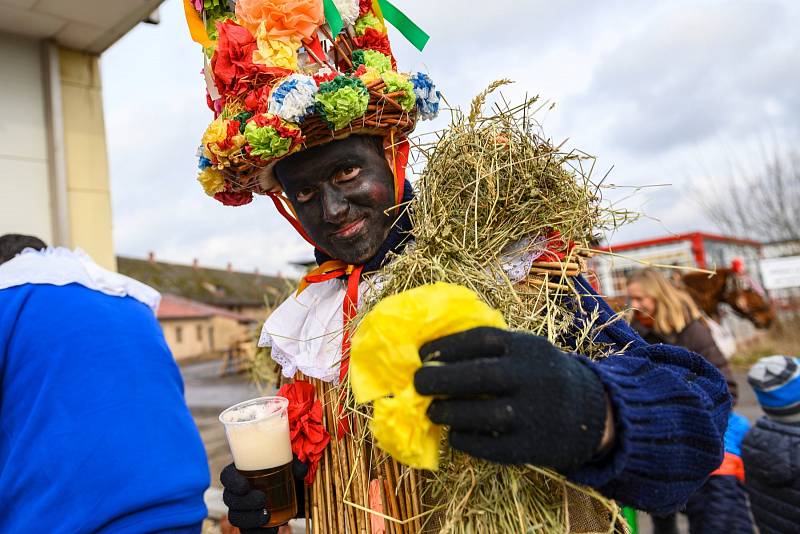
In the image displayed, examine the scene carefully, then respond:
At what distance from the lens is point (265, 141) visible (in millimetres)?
1359

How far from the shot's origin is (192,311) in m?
25.9

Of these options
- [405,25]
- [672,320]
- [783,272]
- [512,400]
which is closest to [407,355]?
[512,400]

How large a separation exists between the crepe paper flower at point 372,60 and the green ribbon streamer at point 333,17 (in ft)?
0.28

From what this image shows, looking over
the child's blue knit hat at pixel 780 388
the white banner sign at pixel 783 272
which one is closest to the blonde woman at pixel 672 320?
the child's blue knit hat at pixel 780 388

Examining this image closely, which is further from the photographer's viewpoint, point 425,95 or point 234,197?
point 234,197

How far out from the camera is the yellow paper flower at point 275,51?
1.43 metres

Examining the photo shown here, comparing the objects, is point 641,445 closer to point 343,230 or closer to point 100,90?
point 343,230

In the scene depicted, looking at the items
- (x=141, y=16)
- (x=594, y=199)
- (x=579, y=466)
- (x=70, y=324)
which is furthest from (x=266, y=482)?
(x=141, y=16)

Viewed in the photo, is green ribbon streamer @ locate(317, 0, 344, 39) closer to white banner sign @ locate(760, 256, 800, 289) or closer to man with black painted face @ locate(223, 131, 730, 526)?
man with black painted face @ locate(223, 131, 730, 526)

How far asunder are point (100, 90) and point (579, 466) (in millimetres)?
5446

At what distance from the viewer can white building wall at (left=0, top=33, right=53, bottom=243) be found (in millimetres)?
4277

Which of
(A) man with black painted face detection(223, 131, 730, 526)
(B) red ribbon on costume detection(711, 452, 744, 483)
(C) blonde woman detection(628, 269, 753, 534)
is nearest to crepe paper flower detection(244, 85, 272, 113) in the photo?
(A) man with black painted face detection(223, 131, 730, 526)

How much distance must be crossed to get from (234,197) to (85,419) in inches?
33.1

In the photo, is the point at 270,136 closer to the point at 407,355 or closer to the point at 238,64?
the point at 238,64
